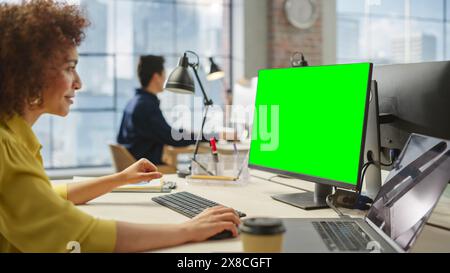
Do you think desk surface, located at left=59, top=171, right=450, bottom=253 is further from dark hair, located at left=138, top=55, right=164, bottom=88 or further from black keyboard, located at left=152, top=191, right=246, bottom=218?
dark hair, located at left=138, top=55, right=164, bottom=88

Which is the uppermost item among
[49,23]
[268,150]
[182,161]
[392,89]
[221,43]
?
[221,43]

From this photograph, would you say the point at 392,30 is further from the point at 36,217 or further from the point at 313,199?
the point at 36,217

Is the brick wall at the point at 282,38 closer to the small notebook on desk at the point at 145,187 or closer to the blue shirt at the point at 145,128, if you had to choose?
the blue shirt at the point at 145,128

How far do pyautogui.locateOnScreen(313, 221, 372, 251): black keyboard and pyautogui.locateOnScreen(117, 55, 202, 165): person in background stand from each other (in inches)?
90.0

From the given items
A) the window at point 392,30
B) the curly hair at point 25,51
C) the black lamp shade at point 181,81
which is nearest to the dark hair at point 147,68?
the black lamp shade at point 181,81

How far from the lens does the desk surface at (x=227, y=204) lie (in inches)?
45.1

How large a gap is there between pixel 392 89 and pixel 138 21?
3.58 meters

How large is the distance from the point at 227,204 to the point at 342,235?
1.62 ft

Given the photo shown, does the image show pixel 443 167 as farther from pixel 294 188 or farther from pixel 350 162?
pixel 294 188

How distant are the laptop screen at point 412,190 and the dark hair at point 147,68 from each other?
8.29ft

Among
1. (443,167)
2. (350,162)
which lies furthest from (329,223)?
(443,167)

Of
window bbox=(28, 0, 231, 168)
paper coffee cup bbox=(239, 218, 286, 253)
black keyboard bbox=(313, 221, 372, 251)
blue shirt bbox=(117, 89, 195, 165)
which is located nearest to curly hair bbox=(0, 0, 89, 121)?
paper coffee cup bbox=(239, 218, 286, 253)

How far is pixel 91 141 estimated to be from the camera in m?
4.70

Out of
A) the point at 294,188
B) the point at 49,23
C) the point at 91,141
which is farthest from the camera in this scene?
the point at 91,141
